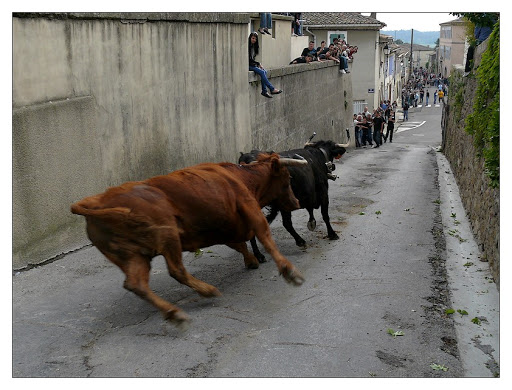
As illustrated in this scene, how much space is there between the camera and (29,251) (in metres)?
8.16

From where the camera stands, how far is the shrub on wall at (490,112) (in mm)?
7328

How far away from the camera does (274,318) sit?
21.7ft

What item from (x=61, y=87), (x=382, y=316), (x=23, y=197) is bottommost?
(x=382, y=316)

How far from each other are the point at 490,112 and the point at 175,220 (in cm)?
455

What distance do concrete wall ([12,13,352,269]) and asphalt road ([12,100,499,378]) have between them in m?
0.88

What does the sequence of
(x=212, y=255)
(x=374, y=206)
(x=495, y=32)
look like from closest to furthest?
(x=495, y=32) < (x=212, y=255) < (x=374, y=206)

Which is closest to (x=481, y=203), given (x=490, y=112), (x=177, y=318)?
(x=490, y=112)

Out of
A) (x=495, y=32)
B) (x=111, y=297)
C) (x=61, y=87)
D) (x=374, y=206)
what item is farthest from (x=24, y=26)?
(x=374, y=206)

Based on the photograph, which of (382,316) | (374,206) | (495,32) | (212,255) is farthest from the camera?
(374,206)

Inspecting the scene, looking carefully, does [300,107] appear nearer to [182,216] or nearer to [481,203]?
[481,203]

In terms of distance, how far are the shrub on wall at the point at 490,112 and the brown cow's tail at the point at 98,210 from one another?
13.5ft

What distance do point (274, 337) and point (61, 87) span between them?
4.57m

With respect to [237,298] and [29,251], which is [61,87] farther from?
[237,298]

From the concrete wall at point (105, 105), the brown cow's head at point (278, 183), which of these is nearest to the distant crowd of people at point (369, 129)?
the concrete wall at point (105, 105)
